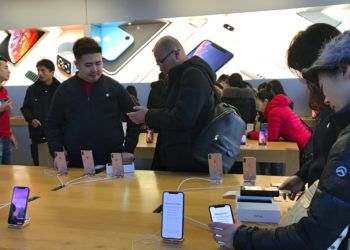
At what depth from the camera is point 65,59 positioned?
5.80 meters

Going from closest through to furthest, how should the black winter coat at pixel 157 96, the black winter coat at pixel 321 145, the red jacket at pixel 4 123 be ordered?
the black winter coat at pixel 321 145 < the red jacket at pixel 4 123 < the black winter coat at pixel 157 96

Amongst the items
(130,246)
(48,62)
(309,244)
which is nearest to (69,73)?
(48,62)

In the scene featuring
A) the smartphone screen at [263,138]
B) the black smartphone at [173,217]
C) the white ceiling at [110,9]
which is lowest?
the smartphone screen at [263,138]

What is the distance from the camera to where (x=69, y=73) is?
5.85 m

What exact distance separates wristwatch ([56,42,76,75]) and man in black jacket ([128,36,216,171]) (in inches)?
149

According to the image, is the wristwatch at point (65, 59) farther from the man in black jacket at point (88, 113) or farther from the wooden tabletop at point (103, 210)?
the wooden tabletop at point (103, 210)

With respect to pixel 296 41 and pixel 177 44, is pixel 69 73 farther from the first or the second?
pixel 296 41

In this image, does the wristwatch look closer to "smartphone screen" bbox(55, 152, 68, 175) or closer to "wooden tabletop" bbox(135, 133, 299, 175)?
"wooden tabletop" bbox(135, 133, 299, 175)

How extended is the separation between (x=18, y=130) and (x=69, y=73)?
1.12 metres

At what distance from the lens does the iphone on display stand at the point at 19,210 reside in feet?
4.66

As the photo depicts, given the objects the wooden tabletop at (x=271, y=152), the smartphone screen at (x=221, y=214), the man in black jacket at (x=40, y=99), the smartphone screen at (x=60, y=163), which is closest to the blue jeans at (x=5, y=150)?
the man in black jacket at (x=40, y=99)

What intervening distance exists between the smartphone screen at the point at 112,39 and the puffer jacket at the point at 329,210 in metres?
4.96

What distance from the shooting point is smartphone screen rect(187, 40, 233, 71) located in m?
5.39

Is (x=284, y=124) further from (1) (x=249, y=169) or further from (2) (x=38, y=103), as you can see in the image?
(2) (x=38, y=103)
